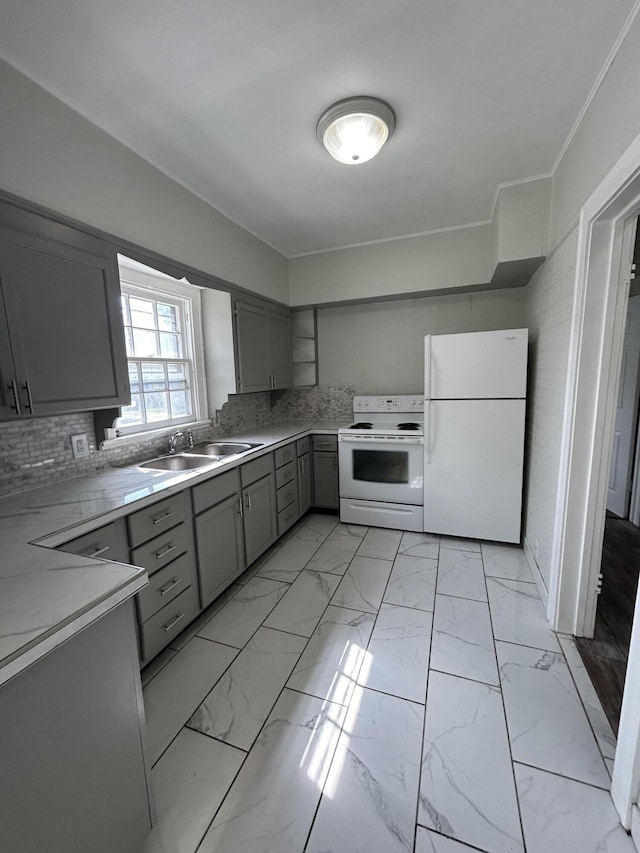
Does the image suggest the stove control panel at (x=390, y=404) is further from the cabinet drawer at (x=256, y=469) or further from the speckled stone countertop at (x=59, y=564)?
the speckled stone countertop at (x=59, y=564)

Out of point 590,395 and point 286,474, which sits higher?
point 590,395

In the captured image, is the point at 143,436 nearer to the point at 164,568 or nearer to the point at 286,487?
the point at 164,568

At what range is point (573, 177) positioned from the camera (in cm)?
181

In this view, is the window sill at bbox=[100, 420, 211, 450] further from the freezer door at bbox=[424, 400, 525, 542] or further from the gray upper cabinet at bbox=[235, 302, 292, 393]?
the freezer door at bbox=[424, 400, 525, 542]

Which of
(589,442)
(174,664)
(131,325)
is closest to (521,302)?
(589,442)

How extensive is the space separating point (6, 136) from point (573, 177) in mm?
2498

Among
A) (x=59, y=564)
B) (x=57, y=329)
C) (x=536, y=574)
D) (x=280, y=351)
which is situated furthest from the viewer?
(x=280, y=351)

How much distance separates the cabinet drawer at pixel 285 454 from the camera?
9.29 feet

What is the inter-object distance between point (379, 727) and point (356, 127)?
2574 mm

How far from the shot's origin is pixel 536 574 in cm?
225

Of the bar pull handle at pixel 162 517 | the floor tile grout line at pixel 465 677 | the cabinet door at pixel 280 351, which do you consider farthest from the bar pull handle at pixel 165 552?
the cabinet door at pixel 280 351

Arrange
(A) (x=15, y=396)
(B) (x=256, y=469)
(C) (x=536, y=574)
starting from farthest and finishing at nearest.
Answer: (B) (x=256, y=469) → (C) (x=536, y=574) → (A) (x=15, y=396)

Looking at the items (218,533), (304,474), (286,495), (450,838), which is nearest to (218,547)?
(218,533)

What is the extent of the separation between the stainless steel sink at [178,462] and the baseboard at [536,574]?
7.02 ft
